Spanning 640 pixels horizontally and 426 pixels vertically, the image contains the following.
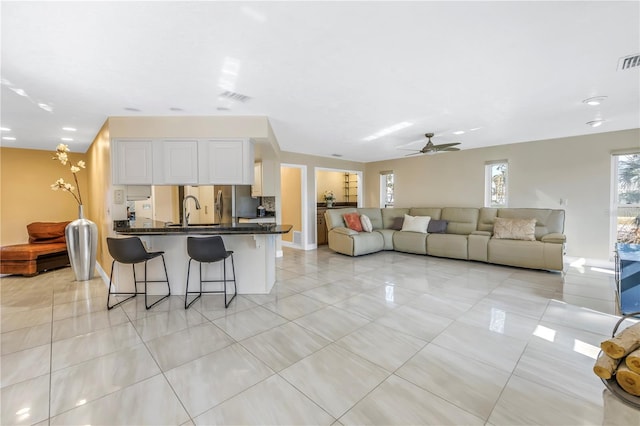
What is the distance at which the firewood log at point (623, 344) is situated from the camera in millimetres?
904

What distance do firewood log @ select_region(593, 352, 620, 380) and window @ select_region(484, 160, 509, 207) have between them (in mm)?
5704

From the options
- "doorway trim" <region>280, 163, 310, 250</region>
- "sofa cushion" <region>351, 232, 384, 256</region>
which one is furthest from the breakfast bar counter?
"doorway trim" <region>280, 163, 310, 250</region>

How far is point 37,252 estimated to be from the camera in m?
4.62

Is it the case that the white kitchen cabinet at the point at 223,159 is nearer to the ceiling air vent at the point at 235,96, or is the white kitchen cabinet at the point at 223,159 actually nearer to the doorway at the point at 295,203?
the ceiling air vent at the point at 235,96

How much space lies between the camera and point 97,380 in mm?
1861

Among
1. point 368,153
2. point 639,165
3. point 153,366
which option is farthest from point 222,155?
point 639,165

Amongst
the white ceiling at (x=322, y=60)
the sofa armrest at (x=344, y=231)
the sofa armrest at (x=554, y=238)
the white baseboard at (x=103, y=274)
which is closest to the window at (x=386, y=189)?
the sofa armrest at (x=344, y=231)

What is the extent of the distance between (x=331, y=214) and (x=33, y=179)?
620 centimetres

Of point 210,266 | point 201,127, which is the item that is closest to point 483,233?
point 210,266

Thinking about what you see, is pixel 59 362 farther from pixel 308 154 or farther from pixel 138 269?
pixel 308 154

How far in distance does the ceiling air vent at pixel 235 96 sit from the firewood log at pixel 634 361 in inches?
129

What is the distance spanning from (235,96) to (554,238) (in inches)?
214

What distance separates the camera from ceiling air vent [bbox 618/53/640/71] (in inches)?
88.5

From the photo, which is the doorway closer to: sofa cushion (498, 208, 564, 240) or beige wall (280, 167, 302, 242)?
beige wall (280, 167, 302, 242)
